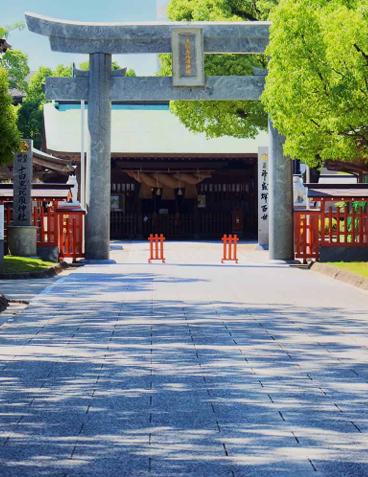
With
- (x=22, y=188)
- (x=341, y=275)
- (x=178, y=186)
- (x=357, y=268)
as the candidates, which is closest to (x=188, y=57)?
(x=22, y=188)

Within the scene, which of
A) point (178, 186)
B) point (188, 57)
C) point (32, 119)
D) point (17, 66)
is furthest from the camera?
point (17, 66)

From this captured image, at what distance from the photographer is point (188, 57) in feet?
94.5

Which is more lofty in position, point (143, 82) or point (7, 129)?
point (143, 82)

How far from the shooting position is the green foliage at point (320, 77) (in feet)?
66.2

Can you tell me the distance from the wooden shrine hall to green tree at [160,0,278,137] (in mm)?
2838

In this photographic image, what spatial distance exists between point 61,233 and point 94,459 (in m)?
24.2

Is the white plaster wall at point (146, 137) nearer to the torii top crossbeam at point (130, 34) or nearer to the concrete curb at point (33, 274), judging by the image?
the torii top crossbeam at point (130, 34)

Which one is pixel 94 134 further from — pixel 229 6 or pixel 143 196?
pixel 143 196

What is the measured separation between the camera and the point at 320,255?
92.7 feet

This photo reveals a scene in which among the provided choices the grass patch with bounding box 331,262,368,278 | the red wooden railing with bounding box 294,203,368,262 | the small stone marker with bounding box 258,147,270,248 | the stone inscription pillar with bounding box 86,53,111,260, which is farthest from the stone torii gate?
the small stone marker with bounding box 258,147,270,248

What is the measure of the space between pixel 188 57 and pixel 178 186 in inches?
636

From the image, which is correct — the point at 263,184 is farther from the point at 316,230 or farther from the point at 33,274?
the point at 33,274

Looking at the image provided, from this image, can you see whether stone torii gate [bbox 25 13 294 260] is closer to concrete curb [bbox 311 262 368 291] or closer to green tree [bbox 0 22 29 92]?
concrete curb [bbox 311 262 368 291]

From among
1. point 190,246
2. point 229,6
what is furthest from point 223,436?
point 229,6
